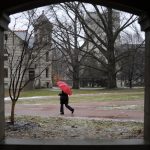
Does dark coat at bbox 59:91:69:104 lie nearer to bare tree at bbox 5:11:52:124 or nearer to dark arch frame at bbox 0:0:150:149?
bare tree at bbox 5:11:52:124

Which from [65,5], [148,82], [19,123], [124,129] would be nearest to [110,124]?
[124,129]

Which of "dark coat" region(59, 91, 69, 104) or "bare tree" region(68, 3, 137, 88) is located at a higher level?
"bare tree" region(68, 3, 137, 88)

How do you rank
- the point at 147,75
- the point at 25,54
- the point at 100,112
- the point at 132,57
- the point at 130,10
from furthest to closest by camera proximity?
1. the point at 132,57
2. the point at 100,112
3. the point at 25,54
4. the point at 130,10
5. the point at 147,75

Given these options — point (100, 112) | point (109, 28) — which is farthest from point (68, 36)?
point (100, 112)

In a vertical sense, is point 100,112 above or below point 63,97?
below

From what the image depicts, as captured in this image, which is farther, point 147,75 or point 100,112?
point 100,112

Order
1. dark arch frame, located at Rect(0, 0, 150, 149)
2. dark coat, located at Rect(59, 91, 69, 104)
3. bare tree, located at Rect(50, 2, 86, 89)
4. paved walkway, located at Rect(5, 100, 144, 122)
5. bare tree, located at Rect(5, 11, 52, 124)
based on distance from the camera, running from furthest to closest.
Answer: bare tree, located at Rect(50, 2, 86, 89) < dark coat, located at Rect(59, 91, 69, 104) < paved walkway, located at Rect(5, 100, 144, 122) < bare tree, located at Rect(5, 11, 52, 124) < dark arch frame, located at Rect(0, 0, 150, 149)

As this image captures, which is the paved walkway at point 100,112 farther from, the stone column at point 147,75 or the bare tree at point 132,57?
the bare tree at point 132,57

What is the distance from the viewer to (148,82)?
31.4ft

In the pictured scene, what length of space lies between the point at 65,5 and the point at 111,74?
10.8m

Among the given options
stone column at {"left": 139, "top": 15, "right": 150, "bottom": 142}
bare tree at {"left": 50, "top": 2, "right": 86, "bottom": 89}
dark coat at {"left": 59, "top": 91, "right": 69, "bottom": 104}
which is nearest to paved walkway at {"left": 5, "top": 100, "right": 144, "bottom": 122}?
dark coat at {"left": 59, "top": 91, "right": 69, "bottom": 104}

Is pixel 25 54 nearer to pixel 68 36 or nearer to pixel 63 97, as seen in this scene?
pixel 63 97

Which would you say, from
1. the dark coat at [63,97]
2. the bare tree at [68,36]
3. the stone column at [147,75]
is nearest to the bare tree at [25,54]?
the dark coat at [63,97]
